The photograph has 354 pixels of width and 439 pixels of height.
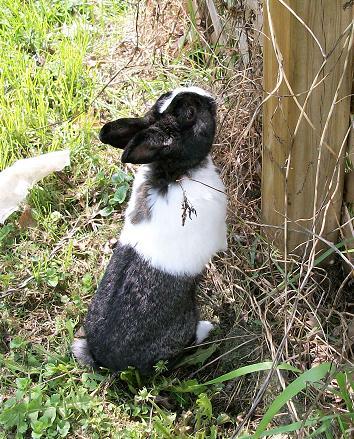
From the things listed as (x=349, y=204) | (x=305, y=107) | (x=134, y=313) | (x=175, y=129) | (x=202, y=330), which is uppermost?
(x=305, y=107)

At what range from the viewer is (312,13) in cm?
239

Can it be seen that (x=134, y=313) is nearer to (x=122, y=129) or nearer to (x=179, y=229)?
(x=179, y=229)

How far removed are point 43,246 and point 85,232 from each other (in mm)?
221

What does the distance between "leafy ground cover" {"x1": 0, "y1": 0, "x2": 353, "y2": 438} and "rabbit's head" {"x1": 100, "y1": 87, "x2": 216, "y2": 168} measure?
1.07 feet

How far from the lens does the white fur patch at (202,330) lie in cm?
318

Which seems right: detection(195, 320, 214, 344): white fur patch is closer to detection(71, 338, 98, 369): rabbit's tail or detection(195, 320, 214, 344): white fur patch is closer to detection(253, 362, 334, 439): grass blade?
detection(71, 338, 98, 369): rabbit's tail

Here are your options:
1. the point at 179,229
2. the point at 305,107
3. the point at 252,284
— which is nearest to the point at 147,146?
the point at 179,229

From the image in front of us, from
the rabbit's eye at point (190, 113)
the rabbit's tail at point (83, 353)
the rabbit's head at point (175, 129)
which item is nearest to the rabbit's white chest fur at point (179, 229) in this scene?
the rabbit's head at point (175, 129)

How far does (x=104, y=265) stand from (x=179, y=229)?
0.68 metres

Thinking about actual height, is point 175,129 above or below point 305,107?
below

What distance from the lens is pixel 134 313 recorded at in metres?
2.95

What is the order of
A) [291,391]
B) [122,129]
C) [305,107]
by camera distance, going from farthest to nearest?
[122,129] < [305,107] < [291,391]

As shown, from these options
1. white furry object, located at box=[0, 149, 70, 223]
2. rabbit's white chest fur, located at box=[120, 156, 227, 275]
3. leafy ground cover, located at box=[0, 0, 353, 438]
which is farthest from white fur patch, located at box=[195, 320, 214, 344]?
white furry object, located at box=[0, 149, 70, 223]

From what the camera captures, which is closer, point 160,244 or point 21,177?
point 160,244
